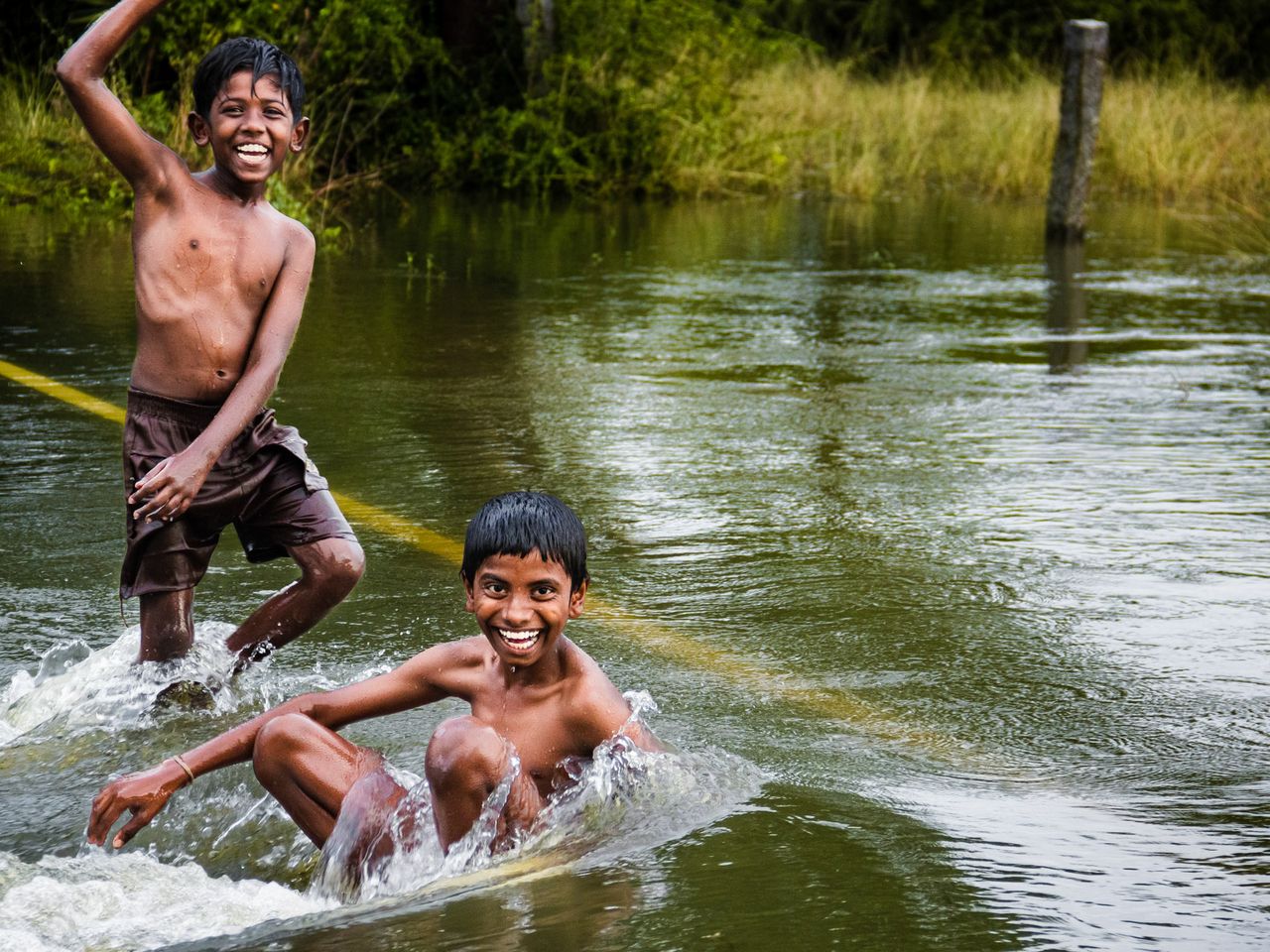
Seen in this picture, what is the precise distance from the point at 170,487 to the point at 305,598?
1.80 ft

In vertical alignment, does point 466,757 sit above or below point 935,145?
below

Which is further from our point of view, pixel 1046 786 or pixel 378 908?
pixel 1046 786

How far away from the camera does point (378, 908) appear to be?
3.46 m

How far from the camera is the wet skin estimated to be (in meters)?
3.52

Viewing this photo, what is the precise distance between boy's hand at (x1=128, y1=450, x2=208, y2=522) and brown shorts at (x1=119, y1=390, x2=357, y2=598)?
0.56 feet

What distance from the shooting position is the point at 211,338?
4477mm

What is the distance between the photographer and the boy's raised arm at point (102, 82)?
4.26m

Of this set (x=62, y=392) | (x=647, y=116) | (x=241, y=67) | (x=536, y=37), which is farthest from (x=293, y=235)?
(x=536, y=37)

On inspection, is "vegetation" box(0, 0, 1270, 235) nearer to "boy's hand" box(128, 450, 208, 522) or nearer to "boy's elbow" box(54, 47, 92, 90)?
"boy's elbow" box(54, 47, 92, 90)

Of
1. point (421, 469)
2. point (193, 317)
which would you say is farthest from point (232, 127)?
point (421, 469)

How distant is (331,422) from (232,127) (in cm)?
371

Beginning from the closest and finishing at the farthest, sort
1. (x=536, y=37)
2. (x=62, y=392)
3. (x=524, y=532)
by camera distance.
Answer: (x=524, y=532), (x=62, y=392), (x=536, y=37)

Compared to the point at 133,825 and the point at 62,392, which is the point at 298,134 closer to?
the point at 133,825

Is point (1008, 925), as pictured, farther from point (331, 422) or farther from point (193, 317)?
point (331, 422)
